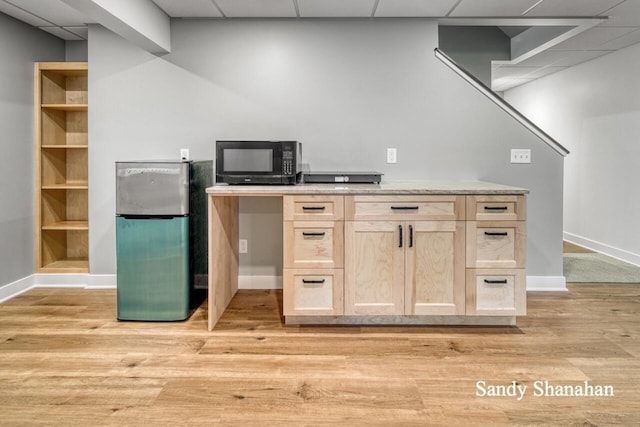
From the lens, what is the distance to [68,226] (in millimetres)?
3844

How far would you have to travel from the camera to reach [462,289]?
2.82 meters

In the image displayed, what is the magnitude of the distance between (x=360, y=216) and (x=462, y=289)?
2.45ft

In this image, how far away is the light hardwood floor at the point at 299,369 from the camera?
6.25 feet

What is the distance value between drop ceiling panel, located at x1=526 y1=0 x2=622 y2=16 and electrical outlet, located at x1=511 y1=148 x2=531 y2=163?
1.00m

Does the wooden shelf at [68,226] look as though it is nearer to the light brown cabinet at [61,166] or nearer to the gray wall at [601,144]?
the light brown cabinet at [61,166]

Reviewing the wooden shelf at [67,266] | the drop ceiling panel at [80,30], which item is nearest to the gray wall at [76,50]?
the drop ceiling panel at [80,30]

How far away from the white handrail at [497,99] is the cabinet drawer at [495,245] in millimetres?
1179

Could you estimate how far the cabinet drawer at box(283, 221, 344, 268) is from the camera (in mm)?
2811

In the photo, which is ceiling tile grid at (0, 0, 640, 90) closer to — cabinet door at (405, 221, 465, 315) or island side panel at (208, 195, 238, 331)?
island side panel at (208, 195, 238, 331)

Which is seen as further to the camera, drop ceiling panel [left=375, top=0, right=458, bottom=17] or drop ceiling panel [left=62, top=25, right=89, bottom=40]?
drop ceiling panel [left=62, top=25, right=89, bottom=40]

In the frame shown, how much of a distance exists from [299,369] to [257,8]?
2448 mm

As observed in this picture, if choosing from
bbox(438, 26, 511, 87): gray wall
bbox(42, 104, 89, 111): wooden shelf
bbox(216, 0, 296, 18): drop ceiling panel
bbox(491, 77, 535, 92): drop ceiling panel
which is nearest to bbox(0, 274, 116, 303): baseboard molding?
bbox(42, 104, 89, 111): wooden shelf

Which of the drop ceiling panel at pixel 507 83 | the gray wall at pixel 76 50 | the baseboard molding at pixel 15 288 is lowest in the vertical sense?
the baseboard molding at pixel 15 288

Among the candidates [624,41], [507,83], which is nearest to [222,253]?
[624,41]
